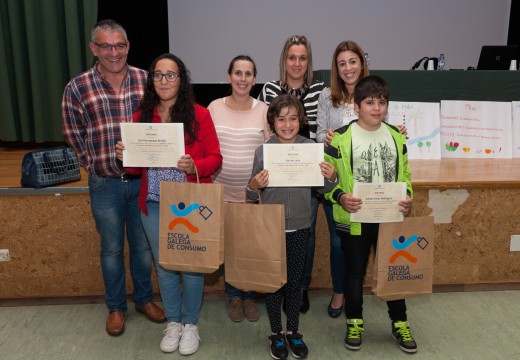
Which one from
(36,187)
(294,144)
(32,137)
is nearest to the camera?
(294,144)

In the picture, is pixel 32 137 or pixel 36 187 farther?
pixel 32 137

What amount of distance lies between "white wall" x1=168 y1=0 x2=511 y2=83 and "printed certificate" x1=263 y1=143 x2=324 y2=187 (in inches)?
114

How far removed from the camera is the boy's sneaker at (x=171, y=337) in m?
2.06

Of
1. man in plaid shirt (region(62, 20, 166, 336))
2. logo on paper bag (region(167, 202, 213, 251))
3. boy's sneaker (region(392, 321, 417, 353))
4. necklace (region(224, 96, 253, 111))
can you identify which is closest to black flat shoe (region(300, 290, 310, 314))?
boy's sneaker (region(392, 321, 417, 353))

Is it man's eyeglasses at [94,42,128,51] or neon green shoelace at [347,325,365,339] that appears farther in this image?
neon green shoelace at [347,325,365,339]

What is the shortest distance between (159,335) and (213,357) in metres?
0.34

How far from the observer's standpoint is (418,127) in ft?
10.5

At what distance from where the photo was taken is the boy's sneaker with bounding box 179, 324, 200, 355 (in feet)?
6.73

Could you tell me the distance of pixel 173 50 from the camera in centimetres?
446

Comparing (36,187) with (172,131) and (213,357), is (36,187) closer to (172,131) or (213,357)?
(172,131)

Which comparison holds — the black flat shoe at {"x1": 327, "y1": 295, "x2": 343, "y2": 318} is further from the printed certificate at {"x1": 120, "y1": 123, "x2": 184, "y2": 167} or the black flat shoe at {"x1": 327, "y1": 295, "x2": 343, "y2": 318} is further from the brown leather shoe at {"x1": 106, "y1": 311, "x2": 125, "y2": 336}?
the printed certificate at {"x1": 120, "y1": 123, "x2": 184, "y2": 167}

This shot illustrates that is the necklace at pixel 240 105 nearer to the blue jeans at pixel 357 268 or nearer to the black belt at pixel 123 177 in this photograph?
the black belt at pixel 123 177

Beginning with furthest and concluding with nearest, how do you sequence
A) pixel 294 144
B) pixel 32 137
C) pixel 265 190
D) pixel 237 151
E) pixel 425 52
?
pixel 425 52 < pixel 32 137 < pixel 237 151 < pixel 265 190 < pixel 294 144

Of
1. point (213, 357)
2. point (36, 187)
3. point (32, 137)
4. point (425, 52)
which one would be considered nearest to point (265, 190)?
point (213, 357)
